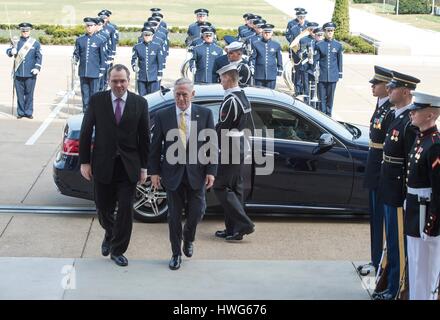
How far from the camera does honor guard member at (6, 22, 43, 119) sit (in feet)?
52.4

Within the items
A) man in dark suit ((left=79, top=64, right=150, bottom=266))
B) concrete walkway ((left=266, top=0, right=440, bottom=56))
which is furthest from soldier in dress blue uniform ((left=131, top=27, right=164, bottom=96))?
concrete walkway ((left=266, top=0, right=440, bottom=56))

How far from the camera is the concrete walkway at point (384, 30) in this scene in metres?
28.0

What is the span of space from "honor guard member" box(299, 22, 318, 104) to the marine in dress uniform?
11005 mm

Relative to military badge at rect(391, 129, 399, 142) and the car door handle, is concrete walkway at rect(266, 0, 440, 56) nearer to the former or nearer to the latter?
the car door handle

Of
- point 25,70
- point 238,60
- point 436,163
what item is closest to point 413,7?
point 25,70

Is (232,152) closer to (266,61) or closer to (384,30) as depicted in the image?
(266,61)

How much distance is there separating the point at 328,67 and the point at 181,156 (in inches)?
390

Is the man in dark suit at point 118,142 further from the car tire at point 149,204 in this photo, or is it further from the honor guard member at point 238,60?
the honor guard member at point 238,60

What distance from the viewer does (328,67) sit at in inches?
675

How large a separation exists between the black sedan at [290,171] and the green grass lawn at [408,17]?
3052 cm

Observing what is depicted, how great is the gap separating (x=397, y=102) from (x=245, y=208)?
2.86 meters

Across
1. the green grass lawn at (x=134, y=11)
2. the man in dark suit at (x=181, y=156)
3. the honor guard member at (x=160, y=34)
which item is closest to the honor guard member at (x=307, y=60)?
the honor guard member at (x=160, y=34)

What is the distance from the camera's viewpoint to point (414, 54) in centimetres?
2795
